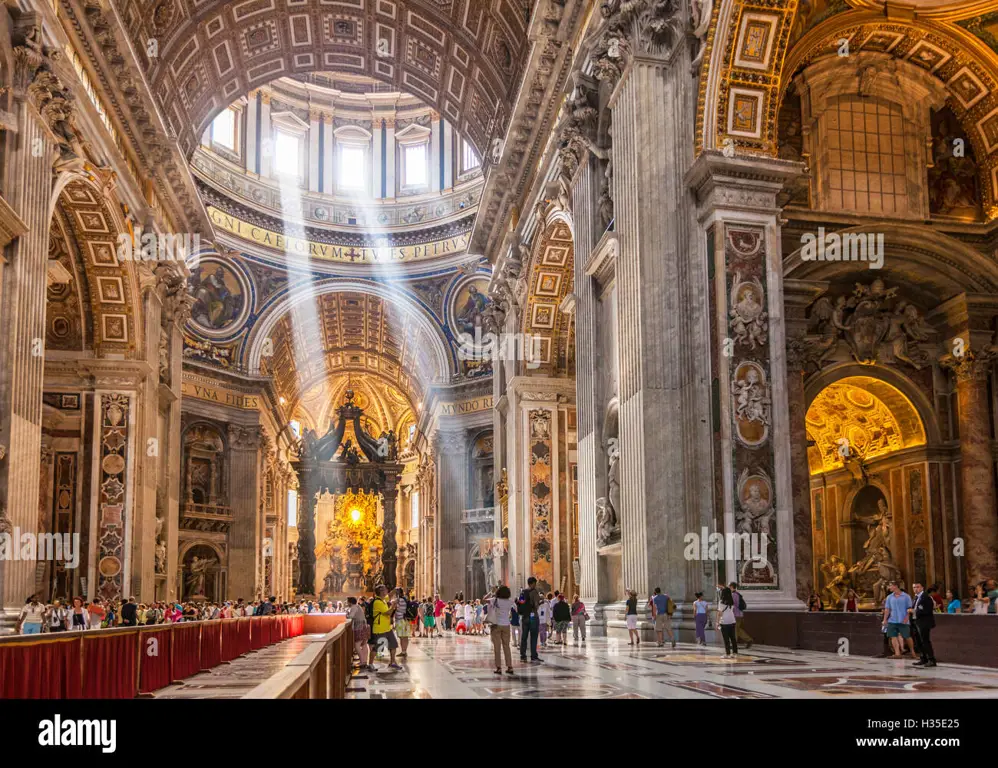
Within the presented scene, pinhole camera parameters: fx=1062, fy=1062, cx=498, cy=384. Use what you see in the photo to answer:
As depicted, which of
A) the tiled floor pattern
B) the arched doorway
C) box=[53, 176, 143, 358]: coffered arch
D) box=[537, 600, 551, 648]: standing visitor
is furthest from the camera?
box=[53, 176, 143, 358]: coffered arch

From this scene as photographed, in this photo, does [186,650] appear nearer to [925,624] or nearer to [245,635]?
[245,635]

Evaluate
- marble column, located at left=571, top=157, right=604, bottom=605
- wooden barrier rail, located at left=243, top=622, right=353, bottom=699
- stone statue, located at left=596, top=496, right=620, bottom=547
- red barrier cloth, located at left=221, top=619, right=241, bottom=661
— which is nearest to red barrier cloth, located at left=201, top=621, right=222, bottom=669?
red barrier cloth, located at left=221, top=619, right=241, bottom=661

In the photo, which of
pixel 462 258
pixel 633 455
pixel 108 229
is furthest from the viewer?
pixel 462 258

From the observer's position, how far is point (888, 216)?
679 inches

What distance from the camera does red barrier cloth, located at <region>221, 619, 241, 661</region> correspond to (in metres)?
15.5

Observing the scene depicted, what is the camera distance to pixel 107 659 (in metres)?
8.43

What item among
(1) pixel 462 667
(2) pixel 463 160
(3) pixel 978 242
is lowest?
(1) pixel 462 667

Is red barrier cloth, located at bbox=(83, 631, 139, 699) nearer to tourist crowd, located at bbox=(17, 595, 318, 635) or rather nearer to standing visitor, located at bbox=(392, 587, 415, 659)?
tourist crowd, located at bbox=(17, 595, 318, 635)

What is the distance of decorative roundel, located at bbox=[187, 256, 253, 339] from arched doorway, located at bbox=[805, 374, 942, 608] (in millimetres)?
23609

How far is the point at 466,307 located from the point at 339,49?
49.9 feet

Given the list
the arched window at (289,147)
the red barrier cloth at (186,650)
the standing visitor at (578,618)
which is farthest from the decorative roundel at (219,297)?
the standing visitor at (578,618)
